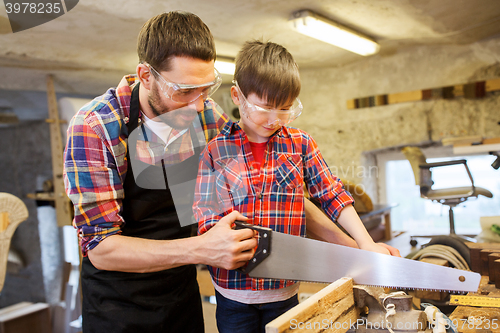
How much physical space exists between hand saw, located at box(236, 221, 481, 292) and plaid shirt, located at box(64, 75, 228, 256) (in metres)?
0.48

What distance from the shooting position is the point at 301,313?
3.15 ft

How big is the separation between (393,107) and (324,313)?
5.48m

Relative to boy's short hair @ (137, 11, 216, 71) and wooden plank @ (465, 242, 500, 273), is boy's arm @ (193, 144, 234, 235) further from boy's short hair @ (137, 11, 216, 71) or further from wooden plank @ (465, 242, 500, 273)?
wooden plank @ (465, 242, 500, 273)

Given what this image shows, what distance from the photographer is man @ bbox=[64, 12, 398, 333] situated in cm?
127

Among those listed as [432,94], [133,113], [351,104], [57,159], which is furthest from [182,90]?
[351,104]

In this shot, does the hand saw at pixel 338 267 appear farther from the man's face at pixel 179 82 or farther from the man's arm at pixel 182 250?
the man's face at pixel 179 82

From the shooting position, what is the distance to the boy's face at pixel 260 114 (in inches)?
52.6

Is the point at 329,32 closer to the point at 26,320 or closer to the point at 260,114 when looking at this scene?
the point at 260,114

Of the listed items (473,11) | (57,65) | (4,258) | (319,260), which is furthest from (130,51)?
(319,260)

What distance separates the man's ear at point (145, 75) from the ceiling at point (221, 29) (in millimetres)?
2648

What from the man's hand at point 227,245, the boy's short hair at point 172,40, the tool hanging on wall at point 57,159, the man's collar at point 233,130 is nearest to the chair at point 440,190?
the man's collar at point 233,130

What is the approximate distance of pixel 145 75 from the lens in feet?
4.54

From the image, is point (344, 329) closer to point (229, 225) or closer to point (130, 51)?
point (229, 225)

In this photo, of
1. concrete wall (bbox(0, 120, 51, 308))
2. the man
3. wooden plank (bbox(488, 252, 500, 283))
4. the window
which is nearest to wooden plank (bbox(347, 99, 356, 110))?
the window
